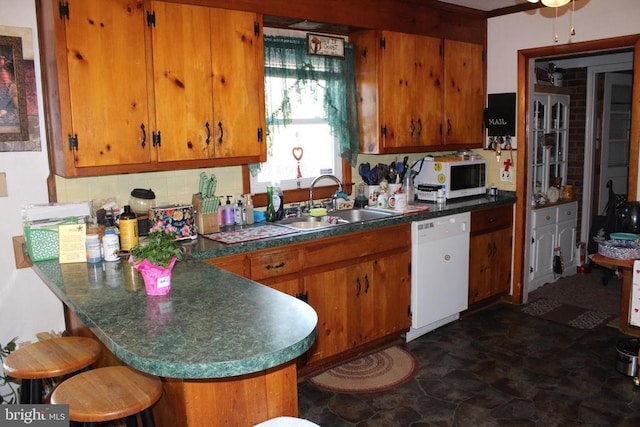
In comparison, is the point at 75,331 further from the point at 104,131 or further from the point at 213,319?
the point at 213,319

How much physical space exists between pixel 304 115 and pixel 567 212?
10.1 ft

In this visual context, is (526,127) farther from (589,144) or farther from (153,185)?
(153,185)

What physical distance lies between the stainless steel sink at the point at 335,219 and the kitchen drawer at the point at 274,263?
1.15 ft

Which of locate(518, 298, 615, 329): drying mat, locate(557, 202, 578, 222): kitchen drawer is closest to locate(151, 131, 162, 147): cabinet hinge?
locate(518, 298, 615, 329): drying mat

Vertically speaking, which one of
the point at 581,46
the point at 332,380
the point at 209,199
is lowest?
the point at 332,380

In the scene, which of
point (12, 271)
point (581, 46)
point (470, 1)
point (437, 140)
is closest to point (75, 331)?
point (12, 271)

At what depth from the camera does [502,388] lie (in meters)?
3.24

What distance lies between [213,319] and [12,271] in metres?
1.74

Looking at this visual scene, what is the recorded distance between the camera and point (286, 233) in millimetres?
3223

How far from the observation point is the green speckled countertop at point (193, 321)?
4.73 ft

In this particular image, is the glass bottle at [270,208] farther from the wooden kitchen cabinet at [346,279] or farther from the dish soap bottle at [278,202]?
the wooden kitchen cabinet at [346,279]

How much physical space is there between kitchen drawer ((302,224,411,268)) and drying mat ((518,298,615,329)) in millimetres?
1514

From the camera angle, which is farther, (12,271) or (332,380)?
(332,380)

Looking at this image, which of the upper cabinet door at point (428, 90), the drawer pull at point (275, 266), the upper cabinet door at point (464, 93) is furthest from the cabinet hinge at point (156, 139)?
the upper cabinet door at point (464, 93)
